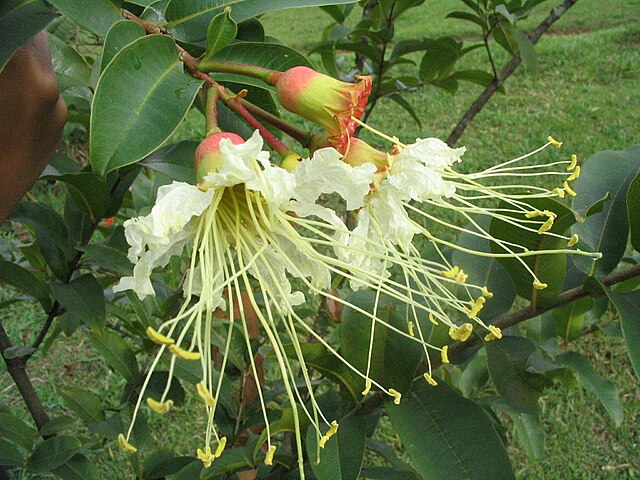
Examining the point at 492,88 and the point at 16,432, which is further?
the point at 492,88

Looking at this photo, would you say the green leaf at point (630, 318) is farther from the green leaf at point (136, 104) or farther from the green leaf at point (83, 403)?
the green leaf at point (83, 403)

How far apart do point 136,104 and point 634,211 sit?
2.13ft

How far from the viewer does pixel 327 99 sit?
73cm

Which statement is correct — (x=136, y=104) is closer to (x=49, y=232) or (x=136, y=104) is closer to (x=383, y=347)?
(x=383, y=347)

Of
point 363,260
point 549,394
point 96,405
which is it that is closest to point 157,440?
point 96,405

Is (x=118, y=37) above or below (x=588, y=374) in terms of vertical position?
above

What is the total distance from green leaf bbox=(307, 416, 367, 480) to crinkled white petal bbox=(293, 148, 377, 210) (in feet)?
1.30

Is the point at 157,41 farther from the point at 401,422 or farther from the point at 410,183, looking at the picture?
the point at 401,422

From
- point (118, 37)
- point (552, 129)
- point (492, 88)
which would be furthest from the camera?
point (552, 129)

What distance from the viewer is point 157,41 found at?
2.39 ft

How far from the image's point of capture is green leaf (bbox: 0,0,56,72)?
→ 2.40ft

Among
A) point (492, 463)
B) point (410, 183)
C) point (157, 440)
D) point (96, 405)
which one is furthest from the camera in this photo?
point (157, 440)

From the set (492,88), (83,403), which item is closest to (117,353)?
(83,403)

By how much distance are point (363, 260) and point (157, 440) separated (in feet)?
6.87
